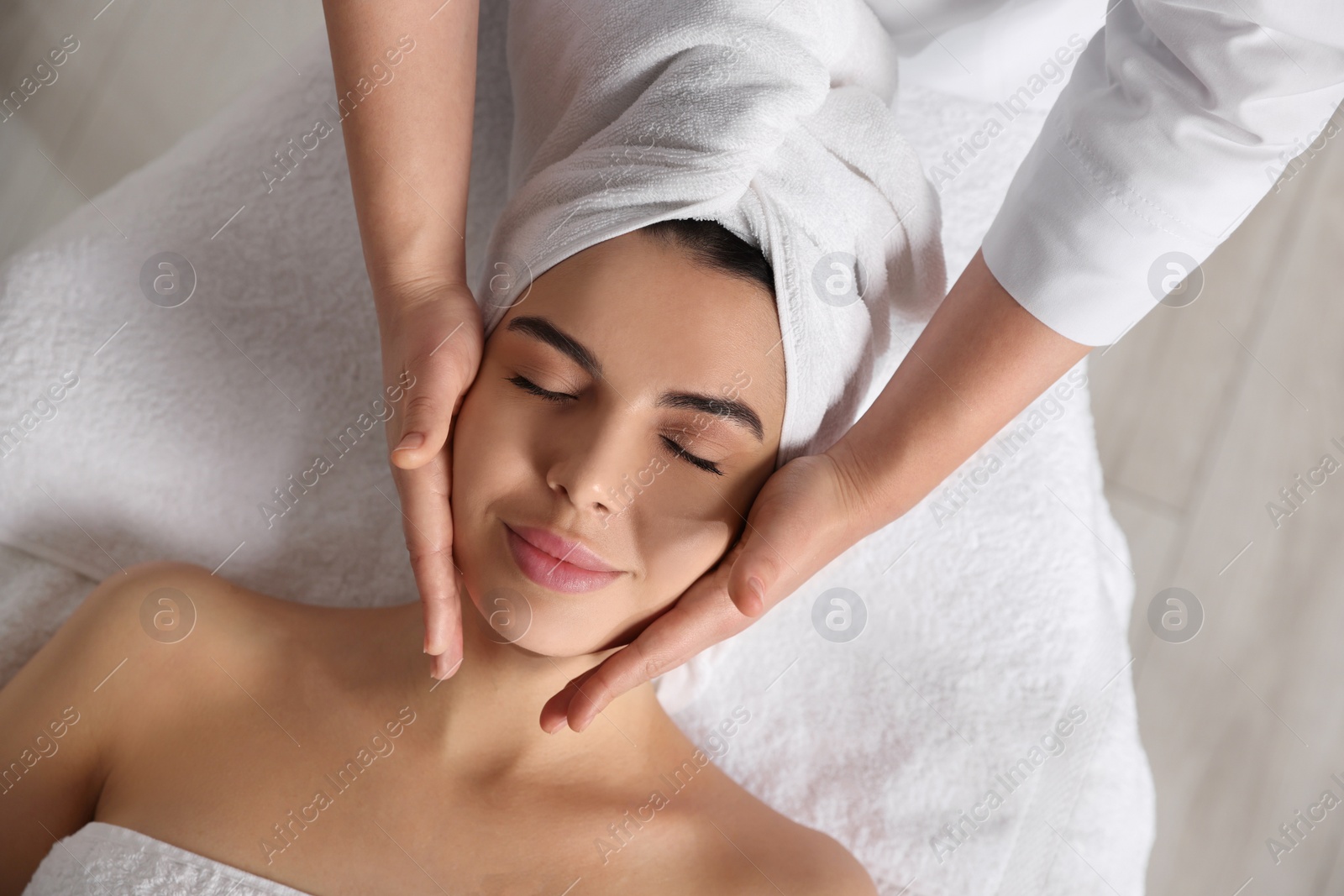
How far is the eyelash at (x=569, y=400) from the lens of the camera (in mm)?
913

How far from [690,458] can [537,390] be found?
163 millimetres

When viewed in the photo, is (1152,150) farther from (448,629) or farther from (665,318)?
(448,629)

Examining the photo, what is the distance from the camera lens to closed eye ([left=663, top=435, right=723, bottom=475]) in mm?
911

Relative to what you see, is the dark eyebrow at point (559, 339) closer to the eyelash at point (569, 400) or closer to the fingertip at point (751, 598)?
the eyelash at point (569, 400)

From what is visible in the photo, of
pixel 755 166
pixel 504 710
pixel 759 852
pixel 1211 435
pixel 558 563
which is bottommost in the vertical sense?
pixel 1211 435

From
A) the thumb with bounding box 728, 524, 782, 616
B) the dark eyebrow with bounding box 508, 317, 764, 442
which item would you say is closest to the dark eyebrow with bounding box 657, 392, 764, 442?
the dark eyebrow with bounding box 508, 317, 764, 442

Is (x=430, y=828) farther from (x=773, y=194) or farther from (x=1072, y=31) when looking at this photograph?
(x=1072, y=31)

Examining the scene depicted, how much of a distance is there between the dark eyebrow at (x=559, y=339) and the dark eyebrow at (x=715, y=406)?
71 mm

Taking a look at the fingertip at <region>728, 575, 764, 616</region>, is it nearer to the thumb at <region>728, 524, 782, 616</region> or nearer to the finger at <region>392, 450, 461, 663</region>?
the thumb at <region>728, 524, 782, 616</region>

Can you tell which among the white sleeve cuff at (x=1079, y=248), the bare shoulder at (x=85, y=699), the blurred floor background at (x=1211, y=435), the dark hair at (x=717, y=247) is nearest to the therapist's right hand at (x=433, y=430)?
the dark hair at (x=717, y=247)

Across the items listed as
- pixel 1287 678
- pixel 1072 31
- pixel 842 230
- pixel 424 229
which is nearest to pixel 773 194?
pixel 842 230

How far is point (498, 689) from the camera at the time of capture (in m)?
1.08

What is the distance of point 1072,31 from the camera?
1.32m

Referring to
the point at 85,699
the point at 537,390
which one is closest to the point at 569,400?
the point at 537,390
